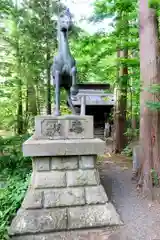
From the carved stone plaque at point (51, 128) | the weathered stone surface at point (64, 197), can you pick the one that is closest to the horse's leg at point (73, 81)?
the carved stone plaque at point (51, 128)

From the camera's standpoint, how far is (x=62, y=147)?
3.16 meters

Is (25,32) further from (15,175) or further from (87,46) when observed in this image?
(15,175)

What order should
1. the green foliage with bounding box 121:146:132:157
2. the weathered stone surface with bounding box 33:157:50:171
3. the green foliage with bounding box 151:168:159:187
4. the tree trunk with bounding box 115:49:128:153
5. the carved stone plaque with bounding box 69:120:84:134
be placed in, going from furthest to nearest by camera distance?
the tree trunk with bounding box 115:49:128:153, the green foliage with bounding box 121:146:132:157, the green foliage with bounding box 151:168:159:187, the carved stone plaque with bounding box 69:120:84:134, the weathered stone surface with bounding box 33:157:50:171

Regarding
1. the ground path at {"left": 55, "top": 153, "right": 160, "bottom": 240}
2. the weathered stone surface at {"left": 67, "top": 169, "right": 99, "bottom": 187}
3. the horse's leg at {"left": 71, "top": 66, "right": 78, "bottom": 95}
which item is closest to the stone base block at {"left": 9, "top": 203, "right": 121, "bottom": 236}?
the ground path at {"left": 55, "top": 153, "right": 160, "bottom": 240}

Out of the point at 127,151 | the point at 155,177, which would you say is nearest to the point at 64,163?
the point at 155,177

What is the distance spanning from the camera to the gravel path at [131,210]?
2.86m

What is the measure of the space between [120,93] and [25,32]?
15.6 feet

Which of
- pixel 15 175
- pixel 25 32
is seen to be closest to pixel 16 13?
pixel 25 32

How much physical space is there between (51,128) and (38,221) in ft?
4.50

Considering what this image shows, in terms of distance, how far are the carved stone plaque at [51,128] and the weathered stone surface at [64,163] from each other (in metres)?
0.40

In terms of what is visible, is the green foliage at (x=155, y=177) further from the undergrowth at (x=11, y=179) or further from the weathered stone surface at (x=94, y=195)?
the undergrowth at (x=11, y=179)

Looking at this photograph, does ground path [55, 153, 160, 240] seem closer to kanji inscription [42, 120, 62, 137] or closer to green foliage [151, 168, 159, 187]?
green foliage [151, 168, 159, 187]

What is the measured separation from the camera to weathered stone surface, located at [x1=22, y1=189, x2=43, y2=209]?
302 centimetres

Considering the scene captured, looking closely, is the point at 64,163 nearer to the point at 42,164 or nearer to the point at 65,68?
the point at 42,164
